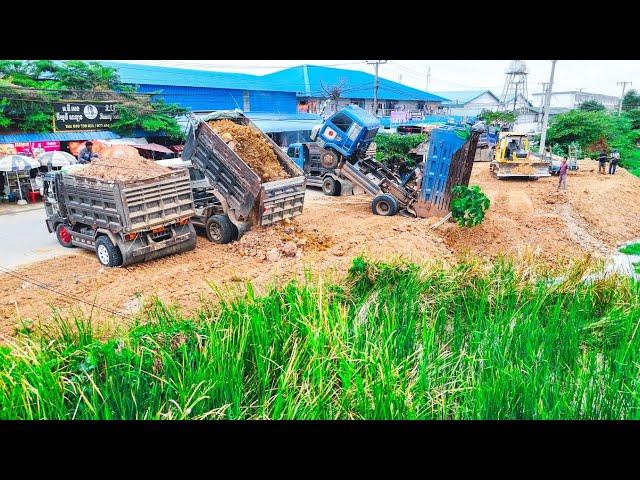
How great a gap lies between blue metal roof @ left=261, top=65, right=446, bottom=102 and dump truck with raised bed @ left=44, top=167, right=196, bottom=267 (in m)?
18.3

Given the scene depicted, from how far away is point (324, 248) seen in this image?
8.79 meters

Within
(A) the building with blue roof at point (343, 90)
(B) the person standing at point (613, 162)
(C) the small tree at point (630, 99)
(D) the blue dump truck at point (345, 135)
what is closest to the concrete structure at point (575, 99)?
(C) the small tree at point (630, 99)

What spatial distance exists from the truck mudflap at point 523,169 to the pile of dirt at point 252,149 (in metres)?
10.3

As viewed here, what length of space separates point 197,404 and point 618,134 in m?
30.6

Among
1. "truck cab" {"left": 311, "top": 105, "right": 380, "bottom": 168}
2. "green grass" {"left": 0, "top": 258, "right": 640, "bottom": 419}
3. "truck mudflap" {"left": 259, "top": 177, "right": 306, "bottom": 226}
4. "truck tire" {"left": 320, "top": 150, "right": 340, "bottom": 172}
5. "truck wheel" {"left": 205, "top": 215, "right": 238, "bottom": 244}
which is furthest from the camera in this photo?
"truck tire" {"left": 320, "top": 150, "right": 340, "bottom": 172}

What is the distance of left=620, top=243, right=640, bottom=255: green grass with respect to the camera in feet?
29.7

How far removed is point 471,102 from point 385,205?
125 ft

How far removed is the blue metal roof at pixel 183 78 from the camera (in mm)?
18000

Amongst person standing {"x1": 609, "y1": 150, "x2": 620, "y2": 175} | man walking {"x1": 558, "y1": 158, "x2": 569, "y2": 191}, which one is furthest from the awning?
person standing {"x1": 609, "y1": 150, "x2": 620, "y2": 175}

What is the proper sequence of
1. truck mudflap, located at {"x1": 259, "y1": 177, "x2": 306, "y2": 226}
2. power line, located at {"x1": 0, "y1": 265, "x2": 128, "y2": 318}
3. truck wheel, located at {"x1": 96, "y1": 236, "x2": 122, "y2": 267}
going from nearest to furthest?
1. power line, located at {"x1": 0, "y1": 265, "x2": 128, "y2": 318}
2. truck wheel, located at {"x1": 96, "y1": 236, "x2": 122, "y2": 267}
3. truck mudflap, located at {"x1": 259, "y1": 177, "x2": 306, "y2": 226}

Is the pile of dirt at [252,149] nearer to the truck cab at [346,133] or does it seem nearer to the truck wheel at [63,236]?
the truck cab at [346,133]

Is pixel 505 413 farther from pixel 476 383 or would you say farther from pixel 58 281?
pixel 58 281

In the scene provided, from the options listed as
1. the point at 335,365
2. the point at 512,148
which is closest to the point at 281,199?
the point at 335,365

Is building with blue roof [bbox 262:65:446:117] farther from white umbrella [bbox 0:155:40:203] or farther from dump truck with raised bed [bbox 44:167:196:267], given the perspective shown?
dump truck with raised bed [bbox 44:167:196:267]
